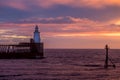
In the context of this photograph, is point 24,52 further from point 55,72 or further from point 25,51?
point 55,72

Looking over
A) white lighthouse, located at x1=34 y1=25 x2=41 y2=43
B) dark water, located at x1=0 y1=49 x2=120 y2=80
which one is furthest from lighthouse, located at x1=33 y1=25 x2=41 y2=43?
dark water, located at x1=0 y1=49 x2=120 y2=80

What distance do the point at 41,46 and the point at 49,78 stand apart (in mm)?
58751

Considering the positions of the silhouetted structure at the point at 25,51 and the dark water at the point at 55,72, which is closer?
the dark water at the point at 55,72

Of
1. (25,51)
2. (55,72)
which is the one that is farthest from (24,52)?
(55,72)

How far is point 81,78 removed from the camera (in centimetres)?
5188

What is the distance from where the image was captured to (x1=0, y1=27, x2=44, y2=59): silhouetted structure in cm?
11012

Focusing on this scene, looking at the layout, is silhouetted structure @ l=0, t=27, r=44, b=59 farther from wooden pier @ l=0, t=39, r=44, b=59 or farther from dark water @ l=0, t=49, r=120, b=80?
dark water @ l=0, t=49, r=120, b=80

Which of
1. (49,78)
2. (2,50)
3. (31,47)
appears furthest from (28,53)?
(49,78)

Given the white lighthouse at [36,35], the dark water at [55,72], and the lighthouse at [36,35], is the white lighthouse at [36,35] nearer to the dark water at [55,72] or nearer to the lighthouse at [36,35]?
the lighthouse at [36,35]

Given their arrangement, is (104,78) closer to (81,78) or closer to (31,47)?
(81,78)

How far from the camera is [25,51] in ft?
373

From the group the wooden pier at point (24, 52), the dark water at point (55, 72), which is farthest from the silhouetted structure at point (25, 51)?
the dark water at point (55, 72)

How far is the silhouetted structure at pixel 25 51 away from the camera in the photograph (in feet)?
361

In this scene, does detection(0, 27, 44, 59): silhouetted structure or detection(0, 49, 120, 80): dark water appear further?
detection(0, 27, 44, 59): silhouetted structure
